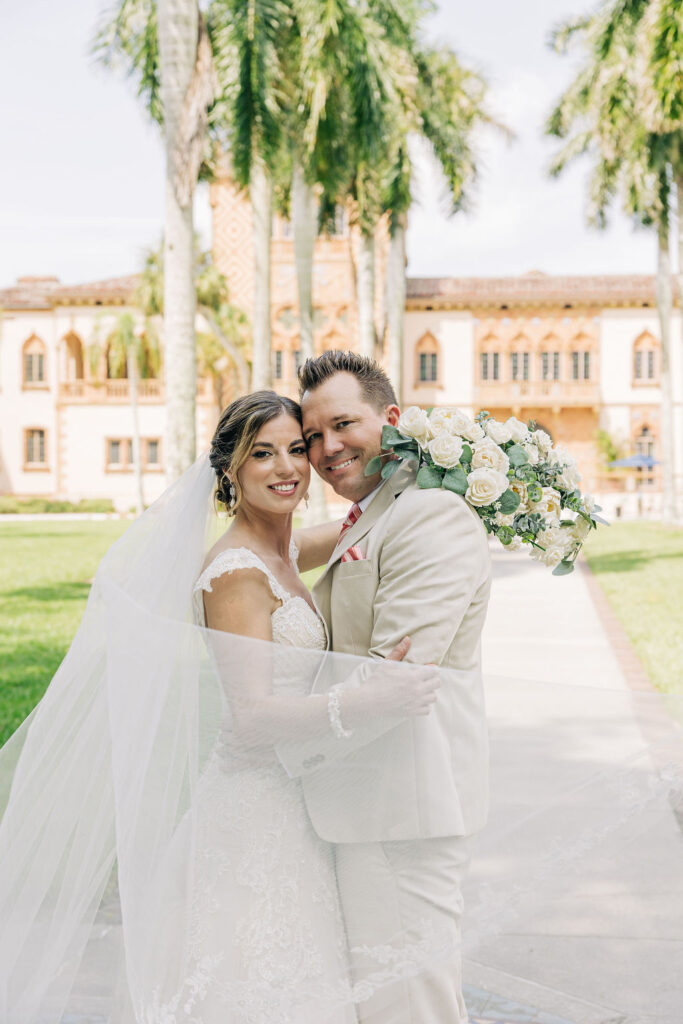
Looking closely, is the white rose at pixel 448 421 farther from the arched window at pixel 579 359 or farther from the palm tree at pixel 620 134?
the arched window at pixel 579 359

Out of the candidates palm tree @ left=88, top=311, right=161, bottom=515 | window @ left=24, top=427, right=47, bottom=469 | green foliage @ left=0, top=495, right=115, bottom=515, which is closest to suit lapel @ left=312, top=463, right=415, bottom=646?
palm tree @ left=88, top=311, right=161, bottom=515

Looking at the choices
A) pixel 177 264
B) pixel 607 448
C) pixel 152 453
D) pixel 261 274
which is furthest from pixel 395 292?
pixel 152 453

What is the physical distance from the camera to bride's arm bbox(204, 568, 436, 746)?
7.63ft

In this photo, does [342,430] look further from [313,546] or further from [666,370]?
[666,370]

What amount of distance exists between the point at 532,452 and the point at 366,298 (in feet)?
62.8

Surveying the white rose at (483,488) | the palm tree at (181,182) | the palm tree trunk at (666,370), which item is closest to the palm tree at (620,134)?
the palm tree trunk at (666,370)

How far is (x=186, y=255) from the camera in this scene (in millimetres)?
11422

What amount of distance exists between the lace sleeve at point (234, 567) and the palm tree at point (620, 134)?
2064 cm

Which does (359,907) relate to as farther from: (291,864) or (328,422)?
(328,422)

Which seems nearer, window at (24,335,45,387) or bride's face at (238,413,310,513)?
bride's face at (238,413,310,513)

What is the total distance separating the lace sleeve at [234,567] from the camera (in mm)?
2555

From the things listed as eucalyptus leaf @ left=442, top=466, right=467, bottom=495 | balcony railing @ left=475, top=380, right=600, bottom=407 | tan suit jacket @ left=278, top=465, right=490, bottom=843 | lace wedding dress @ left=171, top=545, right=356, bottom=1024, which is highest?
balcony railing @ left=475, top=380, right=600, bottom=407

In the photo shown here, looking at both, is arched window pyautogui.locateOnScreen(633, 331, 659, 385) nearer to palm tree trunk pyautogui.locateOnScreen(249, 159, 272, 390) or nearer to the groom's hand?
palm tree trunk pyautogui.locateOnScreen(249, 159, 272, 390)

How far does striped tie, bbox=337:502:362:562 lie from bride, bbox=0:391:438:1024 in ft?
0.46
